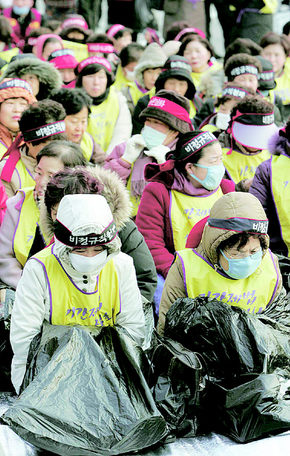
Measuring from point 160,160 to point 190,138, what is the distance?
789mm

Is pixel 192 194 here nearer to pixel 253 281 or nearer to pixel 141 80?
pixel 253 281

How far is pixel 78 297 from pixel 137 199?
2.57m

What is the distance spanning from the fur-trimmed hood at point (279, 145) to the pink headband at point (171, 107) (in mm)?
907

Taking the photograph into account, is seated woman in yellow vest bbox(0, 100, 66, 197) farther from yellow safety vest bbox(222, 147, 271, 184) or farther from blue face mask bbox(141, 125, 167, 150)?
yellow safety vest bbox(222, 147, 271, 184)

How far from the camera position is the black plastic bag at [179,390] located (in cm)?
353

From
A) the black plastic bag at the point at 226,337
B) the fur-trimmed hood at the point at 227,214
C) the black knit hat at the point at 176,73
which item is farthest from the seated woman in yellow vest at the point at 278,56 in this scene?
the black plastic bag at the point at 226,337

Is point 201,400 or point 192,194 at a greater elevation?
point 192,194

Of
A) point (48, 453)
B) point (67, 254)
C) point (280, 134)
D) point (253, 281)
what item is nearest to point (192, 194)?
point (280, 134)

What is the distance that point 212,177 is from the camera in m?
5.02

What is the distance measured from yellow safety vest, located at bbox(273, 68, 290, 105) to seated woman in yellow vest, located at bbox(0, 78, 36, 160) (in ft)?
12.8

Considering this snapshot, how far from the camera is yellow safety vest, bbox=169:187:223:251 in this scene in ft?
16.7

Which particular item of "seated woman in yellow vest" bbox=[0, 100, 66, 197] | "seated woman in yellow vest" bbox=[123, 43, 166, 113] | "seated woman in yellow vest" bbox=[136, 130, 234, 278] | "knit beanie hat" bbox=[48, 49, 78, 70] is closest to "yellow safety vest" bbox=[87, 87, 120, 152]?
"seated woman in yellow vest" bbox=[123, 43, 166, 113]

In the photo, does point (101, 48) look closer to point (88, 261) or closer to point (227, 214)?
point (227, 214)

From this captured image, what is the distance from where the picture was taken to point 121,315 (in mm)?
3764
